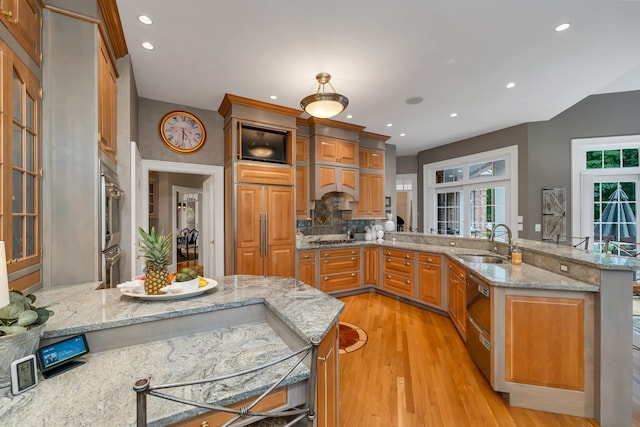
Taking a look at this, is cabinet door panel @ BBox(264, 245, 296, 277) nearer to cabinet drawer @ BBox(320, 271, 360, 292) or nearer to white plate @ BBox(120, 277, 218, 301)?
cabinet drawer @ BBox(320, 271, 360, 292)

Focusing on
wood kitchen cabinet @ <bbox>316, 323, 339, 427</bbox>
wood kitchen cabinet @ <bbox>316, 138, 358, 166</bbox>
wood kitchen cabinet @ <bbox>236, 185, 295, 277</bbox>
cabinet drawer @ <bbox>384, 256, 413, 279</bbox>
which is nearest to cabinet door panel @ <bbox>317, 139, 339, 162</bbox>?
wood kitchen cabinet @ <bbox>316, 138, 358, 166</bbox>

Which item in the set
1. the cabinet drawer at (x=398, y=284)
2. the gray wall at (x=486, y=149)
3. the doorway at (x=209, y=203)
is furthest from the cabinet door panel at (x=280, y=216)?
the gray wall at (x=486, y=149)

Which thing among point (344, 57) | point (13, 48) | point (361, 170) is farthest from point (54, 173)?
point (361, 170)

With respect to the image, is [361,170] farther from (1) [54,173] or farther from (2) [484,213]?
(1) [54,173]

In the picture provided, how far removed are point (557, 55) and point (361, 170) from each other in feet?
9.65

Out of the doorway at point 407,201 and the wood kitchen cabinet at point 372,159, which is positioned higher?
the wood kitchen cabinet at point 372,159

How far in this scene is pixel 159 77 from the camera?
2.95m

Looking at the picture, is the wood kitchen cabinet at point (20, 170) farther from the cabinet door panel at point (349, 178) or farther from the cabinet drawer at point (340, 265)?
the cabinet door panel at point (349, 178)

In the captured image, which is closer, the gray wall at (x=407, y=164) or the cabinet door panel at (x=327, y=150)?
the cabinet door panel at (x=327, y=150)

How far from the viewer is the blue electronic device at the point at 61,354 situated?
3.11ft

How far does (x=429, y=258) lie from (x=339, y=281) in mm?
1427

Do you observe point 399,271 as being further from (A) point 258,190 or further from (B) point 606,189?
(B) point 606,189

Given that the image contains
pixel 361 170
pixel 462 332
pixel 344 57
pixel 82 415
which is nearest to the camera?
pixel 82 415

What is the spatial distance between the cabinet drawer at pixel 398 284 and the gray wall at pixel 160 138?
3.12 m
